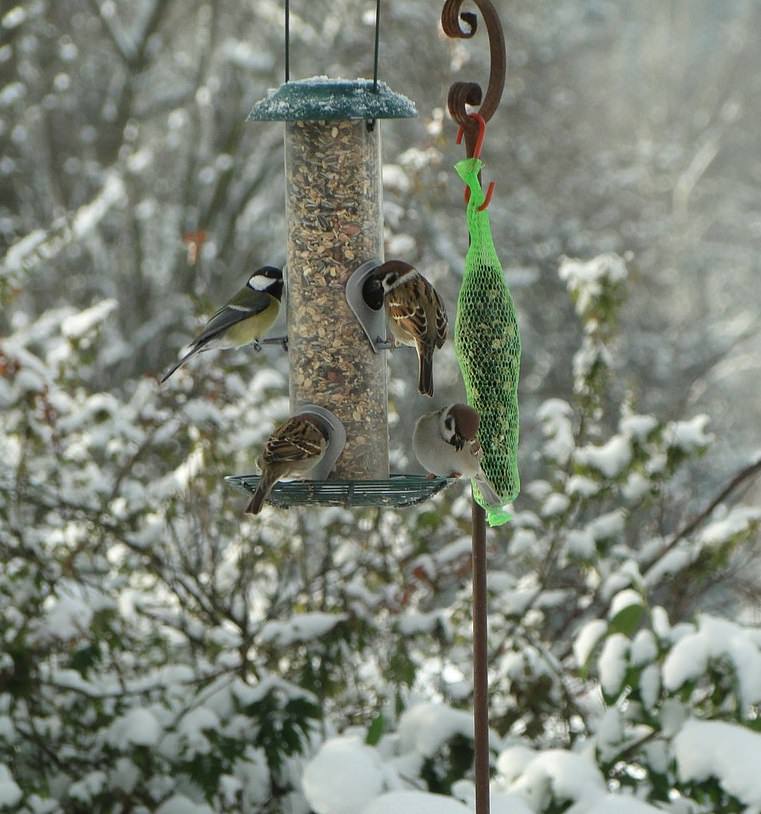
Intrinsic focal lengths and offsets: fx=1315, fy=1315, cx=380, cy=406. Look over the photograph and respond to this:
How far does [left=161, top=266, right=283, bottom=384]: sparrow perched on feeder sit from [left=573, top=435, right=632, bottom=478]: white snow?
6.24ft

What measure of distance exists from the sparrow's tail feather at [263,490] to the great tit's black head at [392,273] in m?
0.67

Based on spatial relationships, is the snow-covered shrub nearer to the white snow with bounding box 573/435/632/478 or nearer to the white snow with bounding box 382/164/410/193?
the white snow with bounding box 573/435/632/478

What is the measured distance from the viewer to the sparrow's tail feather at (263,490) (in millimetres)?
3084

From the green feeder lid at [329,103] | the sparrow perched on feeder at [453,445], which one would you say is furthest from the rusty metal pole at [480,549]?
the green feeder lid at [329,103]

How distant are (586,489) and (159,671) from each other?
1881 mm

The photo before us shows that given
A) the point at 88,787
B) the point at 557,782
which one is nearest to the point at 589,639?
the point at 557,782

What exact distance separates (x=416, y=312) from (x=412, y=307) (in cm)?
2

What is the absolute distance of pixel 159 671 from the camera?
5.36m

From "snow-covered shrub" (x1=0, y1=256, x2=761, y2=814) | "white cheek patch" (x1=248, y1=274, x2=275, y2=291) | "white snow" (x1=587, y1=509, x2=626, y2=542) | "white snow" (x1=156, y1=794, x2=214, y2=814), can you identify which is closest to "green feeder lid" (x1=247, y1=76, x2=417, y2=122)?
"white cheek patch" (x1=248, y1=274, x2=275, y2=291)

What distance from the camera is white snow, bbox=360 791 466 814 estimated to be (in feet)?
11.2

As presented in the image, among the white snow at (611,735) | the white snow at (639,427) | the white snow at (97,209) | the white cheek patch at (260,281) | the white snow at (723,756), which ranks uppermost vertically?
the white snow at (97,209)

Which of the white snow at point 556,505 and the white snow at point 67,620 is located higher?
the white snow at point 556,505

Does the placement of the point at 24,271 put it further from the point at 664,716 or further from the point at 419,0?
the point at 419,0

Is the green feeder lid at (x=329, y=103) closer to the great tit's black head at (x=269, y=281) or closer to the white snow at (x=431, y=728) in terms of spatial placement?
the great tit's black head at (x=269, y=281)
